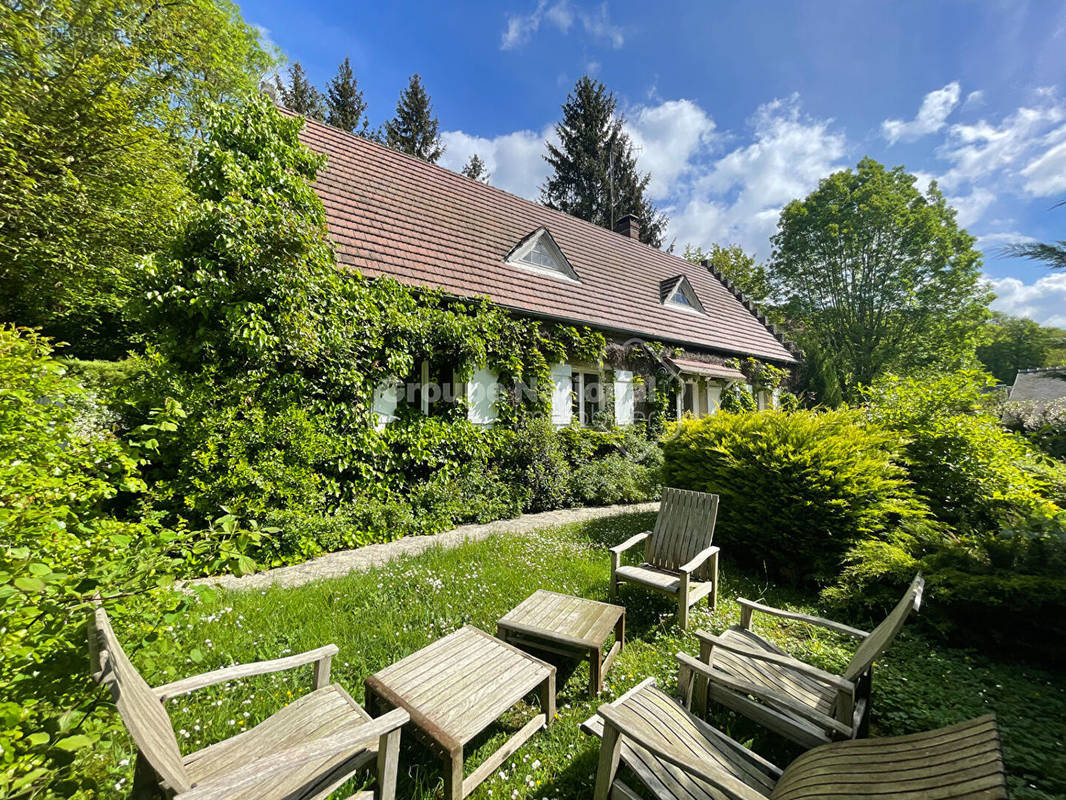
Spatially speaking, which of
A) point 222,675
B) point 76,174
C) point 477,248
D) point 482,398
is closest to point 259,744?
point 222,675

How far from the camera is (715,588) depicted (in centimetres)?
432

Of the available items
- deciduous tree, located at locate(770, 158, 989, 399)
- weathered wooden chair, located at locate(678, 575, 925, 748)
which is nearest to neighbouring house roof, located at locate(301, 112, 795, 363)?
weathered wooden chair, located at locate(678, 575, 925, 748)

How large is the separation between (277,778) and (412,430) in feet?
19.1

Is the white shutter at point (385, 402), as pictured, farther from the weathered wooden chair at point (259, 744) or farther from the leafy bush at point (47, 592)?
the weathered wooden chair at point (259, 744)

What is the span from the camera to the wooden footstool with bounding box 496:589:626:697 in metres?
2.92

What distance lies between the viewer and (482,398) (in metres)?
8.54

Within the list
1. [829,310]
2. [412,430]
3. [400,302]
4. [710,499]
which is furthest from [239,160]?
[829,310]

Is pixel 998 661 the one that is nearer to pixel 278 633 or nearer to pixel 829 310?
pixel 278 633

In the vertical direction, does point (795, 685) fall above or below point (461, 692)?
below

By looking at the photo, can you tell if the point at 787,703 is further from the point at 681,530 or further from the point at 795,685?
the point at 681,530

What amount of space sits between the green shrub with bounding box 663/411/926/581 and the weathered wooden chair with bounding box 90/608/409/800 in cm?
501

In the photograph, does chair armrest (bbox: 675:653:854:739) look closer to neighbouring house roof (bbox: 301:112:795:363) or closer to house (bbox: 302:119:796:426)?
house (bbox: 302:119:796:426)

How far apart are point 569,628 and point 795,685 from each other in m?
1.50

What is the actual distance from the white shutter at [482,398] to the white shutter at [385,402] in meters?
1.47
